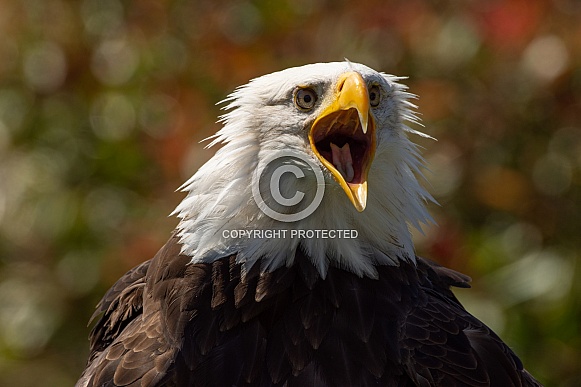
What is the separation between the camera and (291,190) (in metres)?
3.27

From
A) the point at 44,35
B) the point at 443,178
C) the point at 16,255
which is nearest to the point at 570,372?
the point at 443,178

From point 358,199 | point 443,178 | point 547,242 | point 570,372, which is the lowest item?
point 570,372

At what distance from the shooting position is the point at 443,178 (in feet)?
20.4

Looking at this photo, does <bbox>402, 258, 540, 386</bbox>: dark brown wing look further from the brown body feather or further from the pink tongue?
the pink tongue

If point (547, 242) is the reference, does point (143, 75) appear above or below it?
above

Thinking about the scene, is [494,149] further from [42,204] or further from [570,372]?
[42,204]

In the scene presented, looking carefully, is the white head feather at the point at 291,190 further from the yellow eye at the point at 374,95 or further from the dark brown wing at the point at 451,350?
the dark brown wing at the point at 451,350

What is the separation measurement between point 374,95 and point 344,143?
211 millimetres

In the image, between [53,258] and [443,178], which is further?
[53,258]

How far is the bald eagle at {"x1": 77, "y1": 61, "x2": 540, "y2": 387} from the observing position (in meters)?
3.18

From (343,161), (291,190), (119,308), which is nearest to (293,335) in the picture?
(291,190)

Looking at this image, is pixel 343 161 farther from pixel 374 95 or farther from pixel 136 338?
pixel 136 338

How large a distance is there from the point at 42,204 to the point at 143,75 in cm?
123

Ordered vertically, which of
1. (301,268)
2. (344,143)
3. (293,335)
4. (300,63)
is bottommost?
Answer: (293,335)
